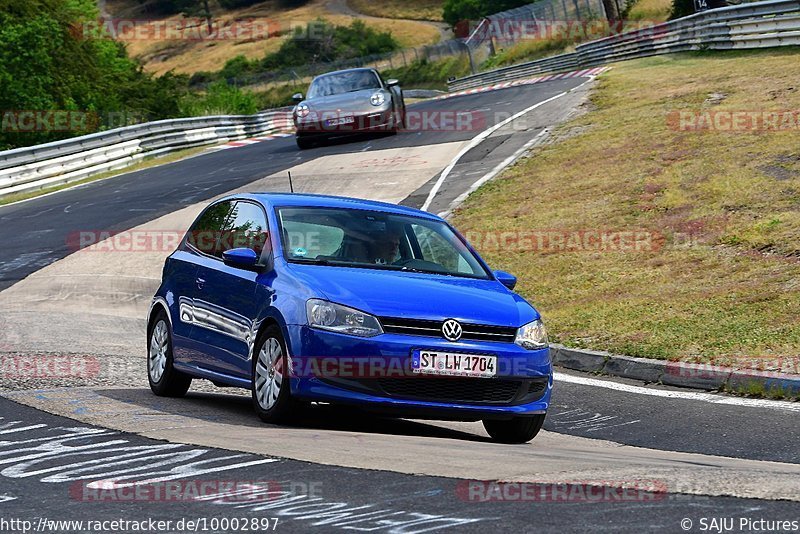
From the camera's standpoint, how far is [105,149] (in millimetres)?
34875

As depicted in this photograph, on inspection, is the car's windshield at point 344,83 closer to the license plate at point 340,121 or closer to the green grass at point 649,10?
the license plate at point 340,121

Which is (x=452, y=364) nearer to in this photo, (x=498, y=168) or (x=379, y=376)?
(x=379, y=376)

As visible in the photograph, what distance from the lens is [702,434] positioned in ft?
28.9

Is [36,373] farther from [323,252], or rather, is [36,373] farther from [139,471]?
[139,471]

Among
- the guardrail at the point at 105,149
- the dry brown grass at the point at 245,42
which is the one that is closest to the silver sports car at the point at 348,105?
the guardrail at the point at 105,149

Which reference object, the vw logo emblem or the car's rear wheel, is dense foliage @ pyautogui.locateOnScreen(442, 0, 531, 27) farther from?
the vw logo emblem

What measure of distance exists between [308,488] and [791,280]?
29.2ft

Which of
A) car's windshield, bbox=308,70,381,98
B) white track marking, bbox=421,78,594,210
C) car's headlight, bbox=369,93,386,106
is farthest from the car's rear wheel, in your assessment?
car's windshield, bbox=308,70,381,98

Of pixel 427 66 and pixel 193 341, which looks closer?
pixel 193 341

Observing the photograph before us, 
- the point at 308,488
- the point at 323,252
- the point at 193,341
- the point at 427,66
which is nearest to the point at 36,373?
the point at 193,341

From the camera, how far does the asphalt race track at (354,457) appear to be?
5.45 metres

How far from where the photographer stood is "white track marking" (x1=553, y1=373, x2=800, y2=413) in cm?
971

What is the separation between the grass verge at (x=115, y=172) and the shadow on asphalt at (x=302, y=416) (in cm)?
1969

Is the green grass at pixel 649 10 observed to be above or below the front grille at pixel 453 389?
below
